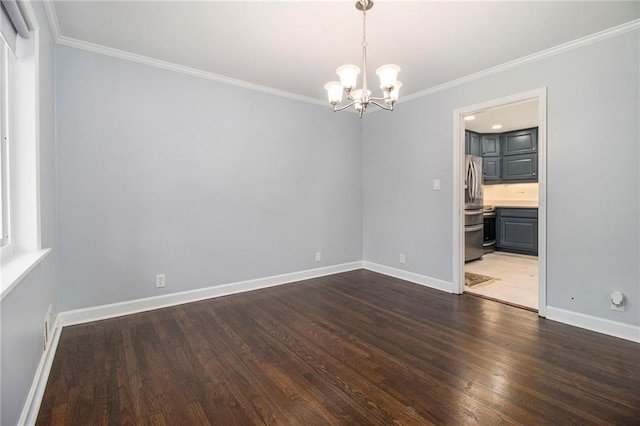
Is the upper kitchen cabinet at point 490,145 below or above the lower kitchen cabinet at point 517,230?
above

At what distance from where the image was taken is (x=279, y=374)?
78.1 inches

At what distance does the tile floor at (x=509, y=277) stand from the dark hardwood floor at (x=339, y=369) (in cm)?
45

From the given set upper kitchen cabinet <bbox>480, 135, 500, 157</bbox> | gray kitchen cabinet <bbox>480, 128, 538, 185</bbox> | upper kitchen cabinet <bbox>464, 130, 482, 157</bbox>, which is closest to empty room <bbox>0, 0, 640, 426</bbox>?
upper kitchen cabinet <bbox>464, 130, 482, 157</bbox>

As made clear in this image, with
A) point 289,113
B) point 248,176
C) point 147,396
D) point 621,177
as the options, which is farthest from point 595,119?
point 147,396

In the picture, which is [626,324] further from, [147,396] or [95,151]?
[95,151]

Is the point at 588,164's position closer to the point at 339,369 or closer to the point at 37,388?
the point at 339,369

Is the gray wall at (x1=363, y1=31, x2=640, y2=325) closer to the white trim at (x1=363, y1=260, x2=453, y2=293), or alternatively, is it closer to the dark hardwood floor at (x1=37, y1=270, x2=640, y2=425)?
the white trim at (x1=363, y1=260, x2=453, y2=293)

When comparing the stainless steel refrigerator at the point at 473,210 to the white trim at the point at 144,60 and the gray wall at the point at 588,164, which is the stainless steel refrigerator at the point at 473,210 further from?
the white trim at the point at 144,60

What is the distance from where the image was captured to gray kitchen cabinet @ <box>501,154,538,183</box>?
5691 millimetres

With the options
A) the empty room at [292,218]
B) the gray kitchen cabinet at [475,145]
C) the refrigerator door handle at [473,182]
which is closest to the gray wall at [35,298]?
the empty room at [292,218]

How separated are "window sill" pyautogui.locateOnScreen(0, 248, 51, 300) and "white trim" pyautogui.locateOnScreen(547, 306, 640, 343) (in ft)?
12.4

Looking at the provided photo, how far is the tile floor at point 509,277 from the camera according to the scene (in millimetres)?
3471

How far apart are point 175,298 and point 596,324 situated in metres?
3.86

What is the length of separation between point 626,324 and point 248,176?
3718 millimetres
